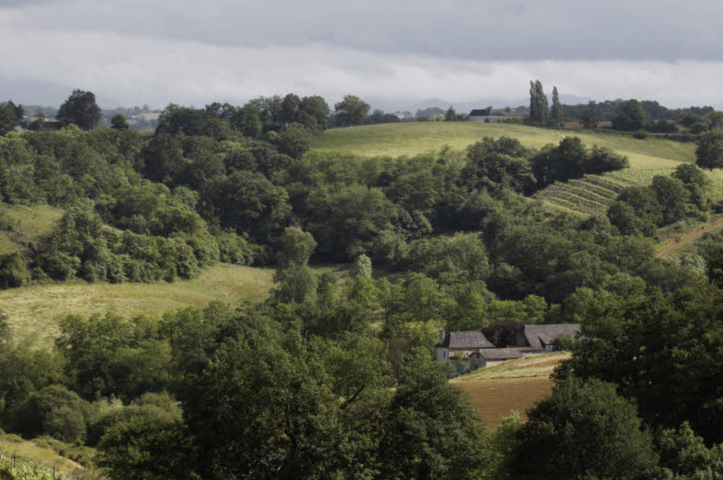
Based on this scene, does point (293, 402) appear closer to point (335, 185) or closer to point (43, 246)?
point (43, 246)

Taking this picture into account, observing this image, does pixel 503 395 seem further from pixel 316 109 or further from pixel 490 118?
pixel 490 118

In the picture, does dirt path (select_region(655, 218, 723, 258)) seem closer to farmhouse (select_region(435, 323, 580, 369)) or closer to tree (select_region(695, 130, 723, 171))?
tree (select_region(695, 130, 723, 171))

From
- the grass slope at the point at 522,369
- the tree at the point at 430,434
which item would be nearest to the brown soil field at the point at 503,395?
the grass slope at the point at 522,369

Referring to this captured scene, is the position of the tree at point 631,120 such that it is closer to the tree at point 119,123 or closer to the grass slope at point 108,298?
the grass slope at point 108,298

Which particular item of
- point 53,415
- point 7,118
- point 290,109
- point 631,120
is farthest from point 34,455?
point 631,120

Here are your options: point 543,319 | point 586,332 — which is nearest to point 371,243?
point 543,319

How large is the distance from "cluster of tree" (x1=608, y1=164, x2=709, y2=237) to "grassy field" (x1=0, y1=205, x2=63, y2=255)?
225 ft

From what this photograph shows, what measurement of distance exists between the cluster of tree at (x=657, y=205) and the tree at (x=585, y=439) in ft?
218

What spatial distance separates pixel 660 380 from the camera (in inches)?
1339

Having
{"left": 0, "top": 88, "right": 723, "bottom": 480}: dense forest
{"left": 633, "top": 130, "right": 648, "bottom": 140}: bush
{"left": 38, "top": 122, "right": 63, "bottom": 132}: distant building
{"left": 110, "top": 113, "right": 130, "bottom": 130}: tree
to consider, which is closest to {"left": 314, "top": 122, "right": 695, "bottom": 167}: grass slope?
{"left": 633, "top": 130, "right": 648, "bottom": 140}: bush

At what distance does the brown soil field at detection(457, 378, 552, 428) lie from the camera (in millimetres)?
42125

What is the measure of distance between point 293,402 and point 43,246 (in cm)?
6525

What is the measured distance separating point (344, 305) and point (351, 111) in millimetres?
115344

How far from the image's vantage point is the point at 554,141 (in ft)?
443
